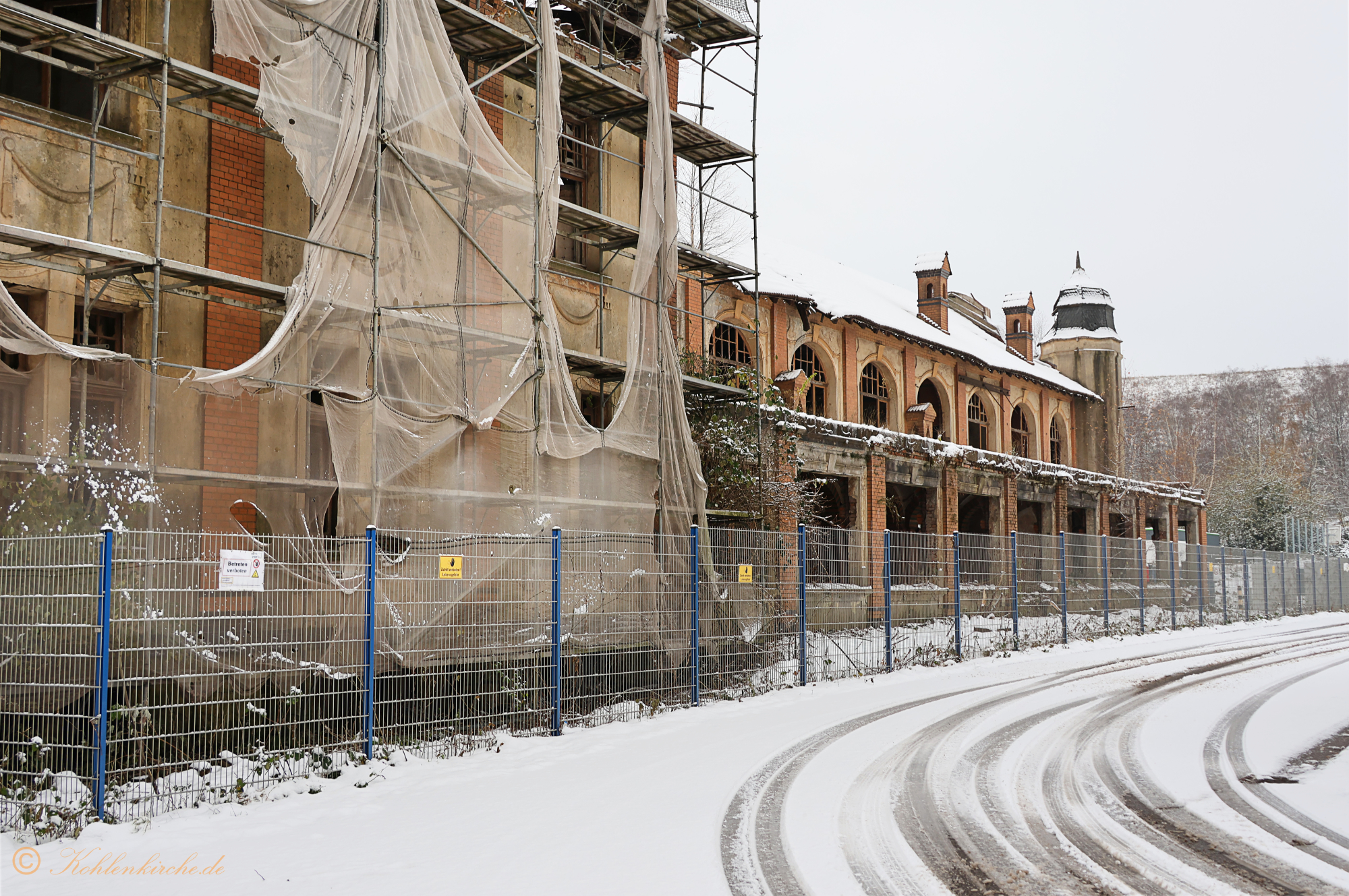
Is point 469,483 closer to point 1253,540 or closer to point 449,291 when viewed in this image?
point 449,291

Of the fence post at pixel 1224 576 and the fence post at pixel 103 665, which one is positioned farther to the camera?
the fence post at pixel 1224 576

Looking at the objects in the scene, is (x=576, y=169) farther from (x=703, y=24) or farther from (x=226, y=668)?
(x=226, y=668)

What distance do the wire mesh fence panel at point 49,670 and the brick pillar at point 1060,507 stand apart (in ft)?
93.0

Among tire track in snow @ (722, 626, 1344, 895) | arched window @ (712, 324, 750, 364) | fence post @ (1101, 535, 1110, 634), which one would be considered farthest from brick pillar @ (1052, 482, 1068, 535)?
tire track in snow @ (722, 626, 1344, 895)

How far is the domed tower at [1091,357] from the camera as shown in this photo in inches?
1740

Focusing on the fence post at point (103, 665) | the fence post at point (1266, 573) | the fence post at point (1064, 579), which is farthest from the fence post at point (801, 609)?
the fence post at point (1266, 573)

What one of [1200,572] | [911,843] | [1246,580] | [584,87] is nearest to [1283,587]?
[1246,580]

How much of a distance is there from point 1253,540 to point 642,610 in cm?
4975

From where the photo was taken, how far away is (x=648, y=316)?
53.1 feet

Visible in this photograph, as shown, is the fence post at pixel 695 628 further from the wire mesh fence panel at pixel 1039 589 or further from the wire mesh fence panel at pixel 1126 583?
the wire mesh fence panel at pixel 1126 583

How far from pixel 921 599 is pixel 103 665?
13.1 m

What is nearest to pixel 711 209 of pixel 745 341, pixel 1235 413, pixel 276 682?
pixel 745 341

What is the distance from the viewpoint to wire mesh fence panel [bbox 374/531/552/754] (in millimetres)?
10188

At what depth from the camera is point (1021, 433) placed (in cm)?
4038
